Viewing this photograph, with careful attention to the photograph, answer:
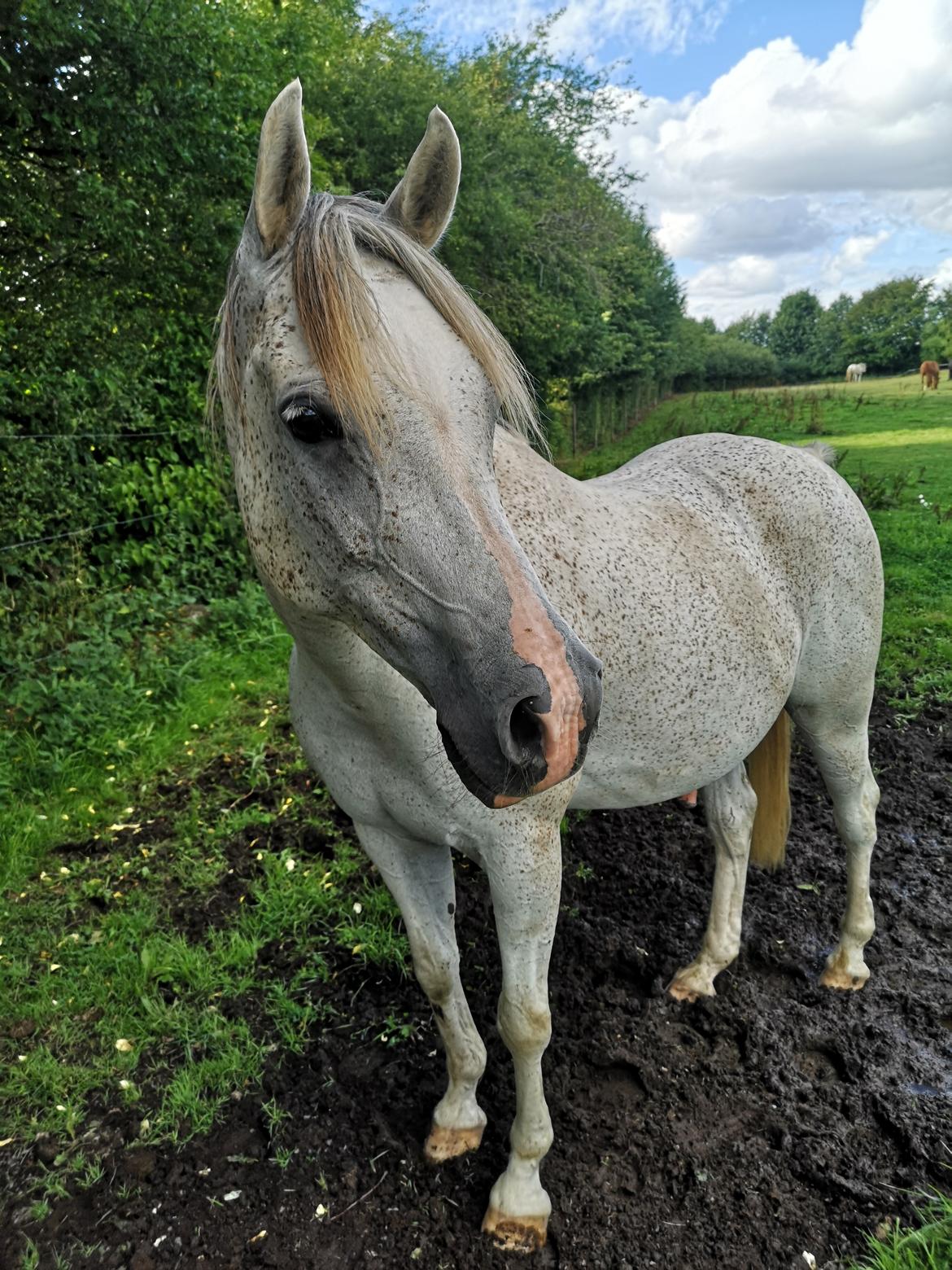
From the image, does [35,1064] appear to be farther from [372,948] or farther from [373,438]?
[373,438]

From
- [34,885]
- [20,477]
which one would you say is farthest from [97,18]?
[34,885]

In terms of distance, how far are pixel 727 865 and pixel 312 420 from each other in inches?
94.2

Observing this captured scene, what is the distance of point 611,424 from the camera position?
81.3 ft

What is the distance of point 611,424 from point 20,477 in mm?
21666

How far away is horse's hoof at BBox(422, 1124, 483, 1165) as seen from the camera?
86.2 inches

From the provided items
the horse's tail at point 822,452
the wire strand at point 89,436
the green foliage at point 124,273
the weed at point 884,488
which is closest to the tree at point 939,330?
the weed at point 884,488

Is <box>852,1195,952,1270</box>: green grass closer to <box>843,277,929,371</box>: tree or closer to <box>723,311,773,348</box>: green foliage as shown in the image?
<box>843,277,929,371</box>: tree

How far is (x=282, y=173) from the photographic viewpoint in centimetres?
125

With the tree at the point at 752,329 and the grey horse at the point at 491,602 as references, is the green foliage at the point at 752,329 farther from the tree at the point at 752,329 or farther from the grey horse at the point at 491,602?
the grey horse at the point at 491,602

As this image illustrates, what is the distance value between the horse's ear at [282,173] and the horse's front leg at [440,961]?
55.3 inches

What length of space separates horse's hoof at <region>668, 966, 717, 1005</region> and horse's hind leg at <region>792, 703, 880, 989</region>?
1.48ft

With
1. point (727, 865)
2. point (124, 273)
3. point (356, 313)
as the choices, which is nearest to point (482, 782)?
point (356, 313)

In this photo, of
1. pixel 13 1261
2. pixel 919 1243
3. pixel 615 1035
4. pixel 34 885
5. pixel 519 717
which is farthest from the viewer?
pixel 34 885

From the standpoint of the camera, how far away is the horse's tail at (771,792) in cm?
296
